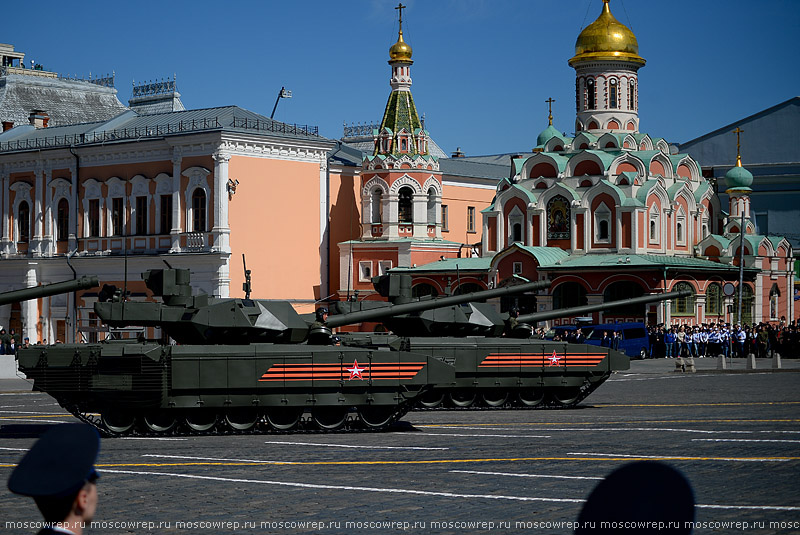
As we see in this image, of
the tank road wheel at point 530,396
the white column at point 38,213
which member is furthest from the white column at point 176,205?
the tank road wheel at point 530,396

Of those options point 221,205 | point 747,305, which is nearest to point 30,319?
point 221,205

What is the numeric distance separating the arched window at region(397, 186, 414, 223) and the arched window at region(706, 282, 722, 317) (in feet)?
46.6

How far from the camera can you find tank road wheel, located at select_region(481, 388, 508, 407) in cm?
2455

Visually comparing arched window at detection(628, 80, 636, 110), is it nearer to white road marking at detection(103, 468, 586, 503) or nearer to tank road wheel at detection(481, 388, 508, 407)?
tank road wheel at detection(481, 388, 508, 407)

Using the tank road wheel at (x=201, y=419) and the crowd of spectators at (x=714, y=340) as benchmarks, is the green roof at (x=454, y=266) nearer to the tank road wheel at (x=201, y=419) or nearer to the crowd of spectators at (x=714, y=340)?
the crowd of spectators at (x=714, y=340)

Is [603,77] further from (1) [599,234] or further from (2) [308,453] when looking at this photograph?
(2) [308,453]

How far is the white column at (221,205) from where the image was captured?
5128 cm

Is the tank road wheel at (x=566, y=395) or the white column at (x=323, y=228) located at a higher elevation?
the white column at (x=323, y=228)

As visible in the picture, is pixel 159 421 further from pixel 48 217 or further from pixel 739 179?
pixel 739 179

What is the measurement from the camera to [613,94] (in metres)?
56.2

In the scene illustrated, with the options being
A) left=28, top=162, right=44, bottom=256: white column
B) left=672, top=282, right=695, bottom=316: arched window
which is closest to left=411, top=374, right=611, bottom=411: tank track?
left=672, top=282, right=695, bottom=316: arched window

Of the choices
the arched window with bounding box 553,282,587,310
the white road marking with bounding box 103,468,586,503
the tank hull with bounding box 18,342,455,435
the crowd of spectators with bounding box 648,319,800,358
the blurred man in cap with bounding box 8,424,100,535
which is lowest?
the crowd of spectators with bounding box 648,319,800,358

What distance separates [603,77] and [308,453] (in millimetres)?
42153

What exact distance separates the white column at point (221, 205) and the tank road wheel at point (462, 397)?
28.0m
